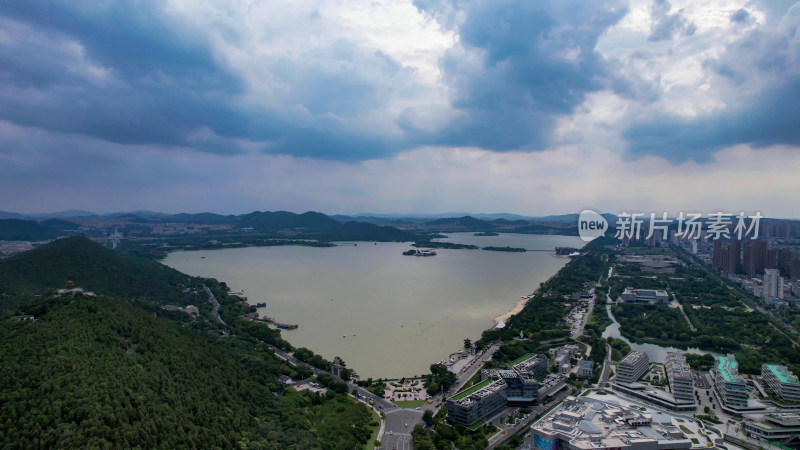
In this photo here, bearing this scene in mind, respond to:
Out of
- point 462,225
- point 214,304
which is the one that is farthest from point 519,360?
point 462,225

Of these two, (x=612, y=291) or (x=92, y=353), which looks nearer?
(x=92, y=353)

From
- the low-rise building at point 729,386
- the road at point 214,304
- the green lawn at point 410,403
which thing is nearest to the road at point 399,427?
the green lawn at point 410,403

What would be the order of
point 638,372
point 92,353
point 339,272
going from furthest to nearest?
point 339,272 → point 638,372 → point 92,353

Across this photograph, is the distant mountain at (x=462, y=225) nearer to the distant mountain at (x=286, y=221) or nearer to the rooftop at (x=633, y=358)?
the distant mountain at (x=286, y=221)

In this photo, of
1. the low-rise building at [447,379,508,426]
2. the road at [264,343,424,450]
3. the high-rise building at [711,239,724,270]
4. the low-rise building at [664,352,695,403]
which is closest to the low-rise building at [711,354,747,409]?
the low-rise building at [664,352,695,403]

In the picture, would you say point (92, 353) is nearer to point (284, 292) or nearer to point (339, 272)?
point (284, 292)

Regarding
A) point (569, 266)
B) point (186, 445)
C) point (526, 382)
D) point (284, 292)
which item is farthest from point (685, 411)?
point (569, 266)
